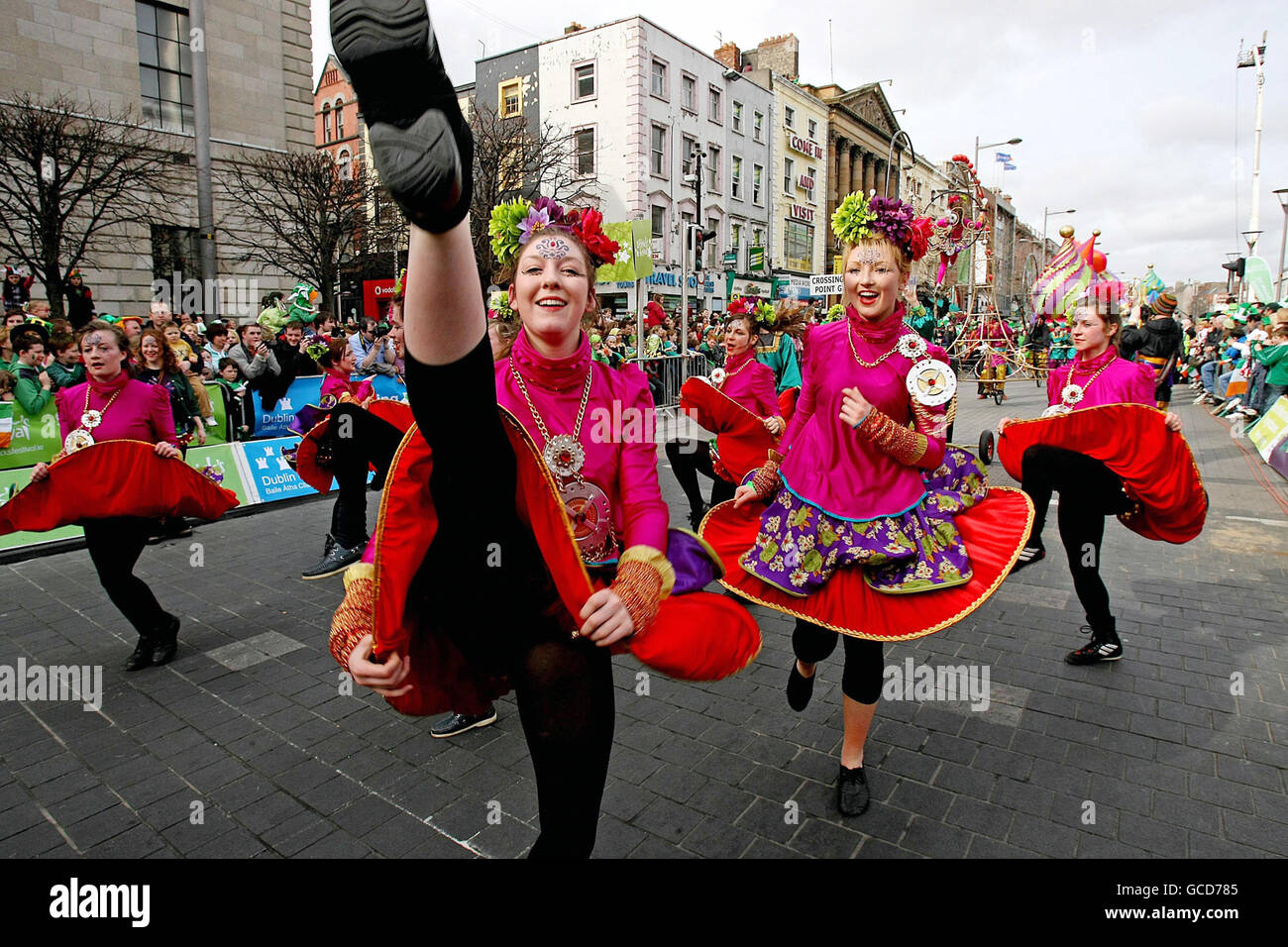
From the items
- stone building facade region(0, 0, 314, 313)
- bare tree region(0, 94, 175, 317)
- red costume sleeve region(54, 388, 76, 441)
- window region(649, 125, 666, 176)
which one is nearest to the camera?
red costume sleeve region(54, 388, 76, 441)

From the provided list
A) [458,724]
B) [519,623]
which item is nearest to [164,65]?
[458,724]

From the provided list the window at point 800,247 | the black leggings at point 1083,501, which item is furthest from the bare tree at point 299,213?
the window at point 800,247

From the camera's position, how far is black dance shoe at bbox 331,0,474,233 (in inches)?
39.2

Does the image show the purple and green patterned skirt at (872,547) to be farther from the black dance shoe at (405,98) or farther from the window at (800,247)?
the window at (800,247)

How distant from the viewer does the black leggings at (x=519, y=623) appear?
5.17ft

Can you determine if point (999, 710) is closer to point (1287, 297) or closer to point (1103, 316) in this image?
point (1103, 316)

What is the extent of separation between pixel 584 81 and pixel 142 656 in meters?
32.9

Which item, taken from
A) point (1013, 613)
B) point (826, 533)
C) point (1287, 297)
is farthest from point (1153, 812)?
point (1287, 297)

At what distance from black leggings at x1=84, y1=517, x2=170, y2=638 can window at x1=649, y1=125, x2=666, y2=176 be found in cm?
3049

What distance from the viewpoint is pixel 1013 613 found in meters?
5.40

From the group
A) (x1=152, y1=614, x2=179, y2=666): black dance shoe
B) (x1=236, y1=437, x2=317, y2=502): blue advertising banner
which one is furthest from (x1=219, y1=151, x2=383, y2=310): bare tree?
(x1=152, y1=614, x2=179, y2=666): black dance shoe

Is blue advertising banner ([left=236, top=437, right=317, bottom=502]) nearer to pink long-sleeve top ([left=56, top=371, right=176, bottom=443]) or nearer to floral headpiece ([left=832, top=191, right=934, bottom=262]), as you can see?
pink long-sleeve top ([left=56, top=371, right=176, bottom=443])

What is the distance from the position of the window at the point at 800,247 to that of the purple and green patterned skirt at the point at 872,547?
40.3 meters
